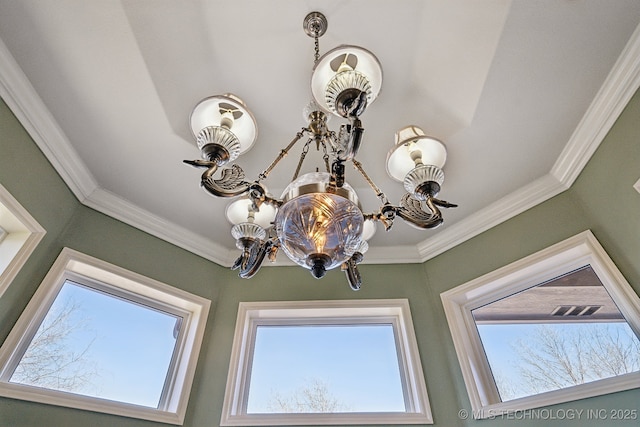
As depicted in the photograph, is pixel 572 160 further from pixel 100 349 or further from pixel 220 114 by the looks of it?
pixel 100 349

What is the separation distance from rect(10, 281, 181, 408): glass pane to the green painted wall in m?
0.16

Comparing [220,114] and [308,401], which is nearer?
[220,114]

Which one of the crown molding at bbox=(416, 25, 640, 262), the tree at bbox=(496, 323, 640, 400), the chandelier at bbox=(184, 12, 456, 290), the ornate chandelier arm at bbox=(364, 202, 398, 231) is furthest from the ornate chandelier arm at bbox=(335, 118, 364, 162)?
the tree at bbox=(496, 323, 640, 400)

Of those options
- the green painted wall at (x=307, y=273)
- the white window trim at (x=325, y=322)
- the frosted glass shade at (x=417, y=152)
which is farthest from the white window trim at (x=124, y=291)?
the frosted glass shade at (x=417, y=152)

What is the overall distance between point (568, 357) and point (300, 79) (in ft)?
6.79

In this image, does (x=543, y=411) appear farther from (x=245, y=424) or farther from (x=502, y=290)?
(x=245, y=424)

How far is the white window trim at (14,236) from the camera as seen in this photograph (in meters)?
1.62

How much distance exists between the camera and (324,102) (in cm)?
119

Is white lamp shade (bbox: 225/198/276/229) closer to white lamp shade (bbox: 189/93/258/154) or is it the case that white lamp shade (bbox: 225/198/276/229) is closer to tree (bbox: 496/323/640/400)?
white lamp shade (bbox: 189/93/258/154)

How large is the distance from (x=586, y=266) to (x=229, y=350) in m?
2.26

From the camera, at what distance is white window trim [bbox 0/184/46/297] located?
5.31ft

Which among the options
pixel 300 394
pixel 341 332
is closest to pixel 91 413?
pixel 300 394

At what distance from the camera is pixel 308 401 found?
6.67 ft

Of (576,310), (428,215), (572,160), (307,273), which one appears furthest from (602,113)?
(307,273)
